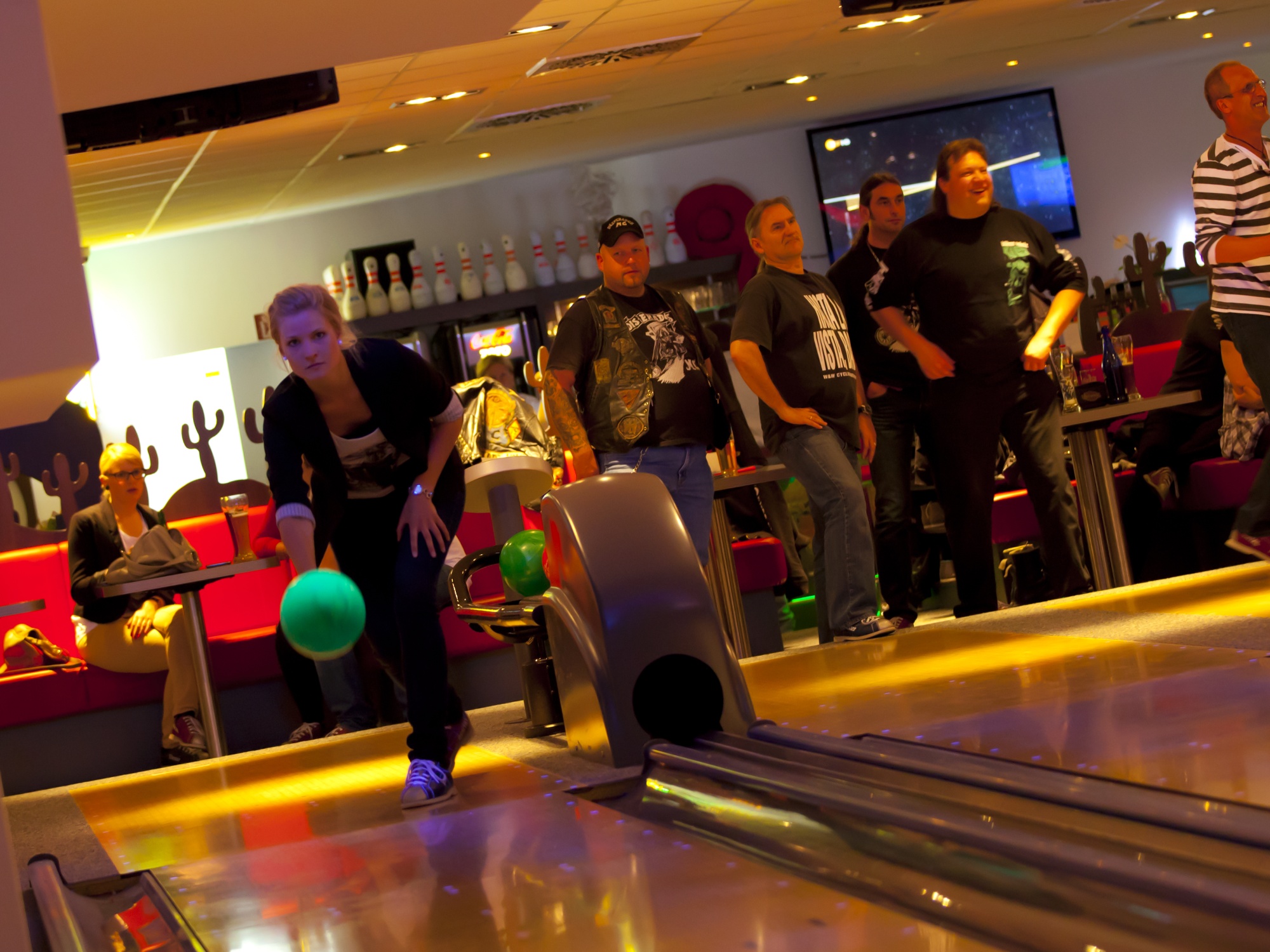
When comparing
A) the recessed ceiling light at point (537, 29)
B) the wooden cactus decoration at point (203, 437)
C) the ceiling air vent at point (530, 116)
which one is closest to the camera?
the wooden cactus decoration at point (203, 437)

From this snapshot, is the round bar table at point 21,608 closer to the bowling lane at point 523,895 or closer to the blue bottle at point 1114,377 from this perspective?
the bowling lane at point 523,895

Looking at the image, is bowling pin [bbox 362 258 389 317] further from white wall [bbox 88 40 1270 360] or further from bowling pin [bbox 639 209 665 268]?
bowling pin [bbox 639 209 665 268]

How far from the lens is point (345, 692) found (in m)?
4.76

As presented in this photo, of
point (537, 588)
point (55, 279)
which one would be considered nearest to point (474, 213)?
point (537, 588)

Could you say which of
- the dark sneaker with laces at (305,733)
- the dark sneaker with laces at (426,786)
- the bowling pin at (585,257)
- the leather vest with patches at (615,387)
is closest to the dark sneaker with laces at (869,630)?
the leather vest with patches at (615,387)

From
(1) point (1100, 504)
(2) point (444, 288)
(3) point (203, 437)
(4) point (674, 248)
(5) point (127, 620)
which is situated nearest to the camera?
(1) point (1100, 504)

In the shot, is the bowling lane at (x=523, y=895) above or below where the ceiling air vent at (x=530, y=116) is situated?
below

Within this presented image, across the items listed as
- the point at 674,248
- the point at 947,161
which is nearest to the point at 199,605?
the point at 947,161

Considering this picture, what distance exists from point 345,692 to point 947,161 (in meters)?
2.66

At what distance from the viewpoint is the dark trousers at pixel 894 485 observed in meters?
4.74

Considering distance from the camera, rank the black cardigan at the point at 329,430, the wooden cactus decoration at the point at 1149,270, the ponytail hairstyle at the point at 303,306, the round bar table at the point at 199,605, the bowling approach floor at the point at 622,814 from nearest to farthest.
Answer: the bowling approach floor at the point at 622,814 → the ponytail hairstyle at the point at 303,306 → the black cardigan at the point at 329,430 → the round bar table at the point at 199,605 → the wooden cactus decoration at the point at 1149,270

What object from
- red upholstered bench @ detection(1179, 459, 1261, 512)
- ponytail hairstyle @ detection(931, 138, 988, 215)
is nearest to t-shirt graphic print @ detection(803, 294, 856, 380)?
→ ponytail hairstyle @ detection(931, 138, 988, 215)

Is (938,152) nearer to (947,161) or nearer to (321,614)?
(947,161)

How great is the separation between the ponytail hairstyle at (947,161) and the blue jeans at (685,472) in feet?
3.82
